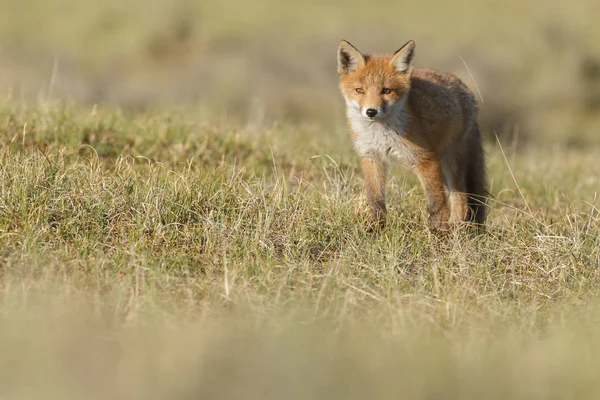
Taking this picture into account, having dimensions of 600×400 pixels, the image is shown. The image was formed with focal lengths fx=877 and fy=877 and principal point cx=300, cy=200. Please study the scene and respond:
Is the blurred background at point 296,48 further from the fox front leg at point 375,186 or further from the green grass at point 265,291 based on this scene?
the green grass at point 265,291

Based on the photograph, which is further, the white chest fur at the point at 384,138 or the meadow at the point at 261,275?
the white chest fur at the point at 384,138

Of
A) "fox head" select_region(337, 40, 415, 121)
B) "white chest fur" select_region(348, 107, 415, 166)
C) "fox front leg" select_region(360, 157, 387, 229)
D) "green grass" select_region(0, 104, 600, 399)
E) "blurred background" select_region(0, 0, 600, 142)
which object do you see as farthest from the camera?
"blurred background" select_region(0, 0, 600, 142)

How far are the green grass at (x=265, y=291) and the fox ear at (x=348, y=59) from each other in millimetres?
856

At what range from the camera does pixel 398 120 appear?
5.91 metres

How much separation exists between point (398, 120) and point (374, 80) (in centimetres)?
31

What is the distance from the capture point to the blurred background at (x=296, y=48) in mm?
17406

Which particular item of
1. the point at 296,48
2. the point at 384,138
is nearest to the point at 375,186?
the point at 384,138

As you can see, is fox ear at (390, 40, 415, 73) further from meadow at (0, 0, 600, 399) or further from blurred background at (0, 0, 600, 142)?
blurred background at (0, 0, 600, 142)

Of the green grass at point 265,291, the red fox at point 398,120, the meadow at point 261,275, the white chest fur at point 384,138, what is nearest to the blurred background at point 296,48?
the meadow at point 261,275

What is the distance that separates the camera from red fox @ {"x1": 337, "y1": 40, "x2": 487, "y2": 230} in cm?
586

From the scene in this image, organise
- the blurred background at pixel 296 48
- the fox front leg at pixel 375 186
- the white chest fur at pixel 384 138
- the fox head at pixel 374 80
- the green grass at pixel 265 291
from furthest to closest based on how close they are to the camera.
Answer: the blurred background at pixel 296 48, the white chest fur at pixel 384 138, the fox head at pixel 374 80, the fox front leg at pixel 375 186, the green grass at pixel 265 291

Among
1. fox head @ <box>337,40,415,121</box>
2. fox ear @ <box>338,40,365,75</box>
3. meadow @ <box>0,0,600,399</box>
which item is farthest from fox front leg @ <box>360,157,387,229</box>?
fox ear @ <box>338,40,365,75</box>

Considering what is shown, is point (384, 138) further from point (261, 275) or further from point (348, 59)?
point (261, 275)

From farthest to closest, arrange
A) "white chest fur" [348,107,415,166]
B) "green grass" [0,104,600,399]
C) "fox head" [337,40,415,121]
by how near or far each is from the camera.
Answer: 1. "white chest fur" [348,107,415,166]
2. "fox head" [337,40,415,121]
3. "green grass" [0,104,600,399]
